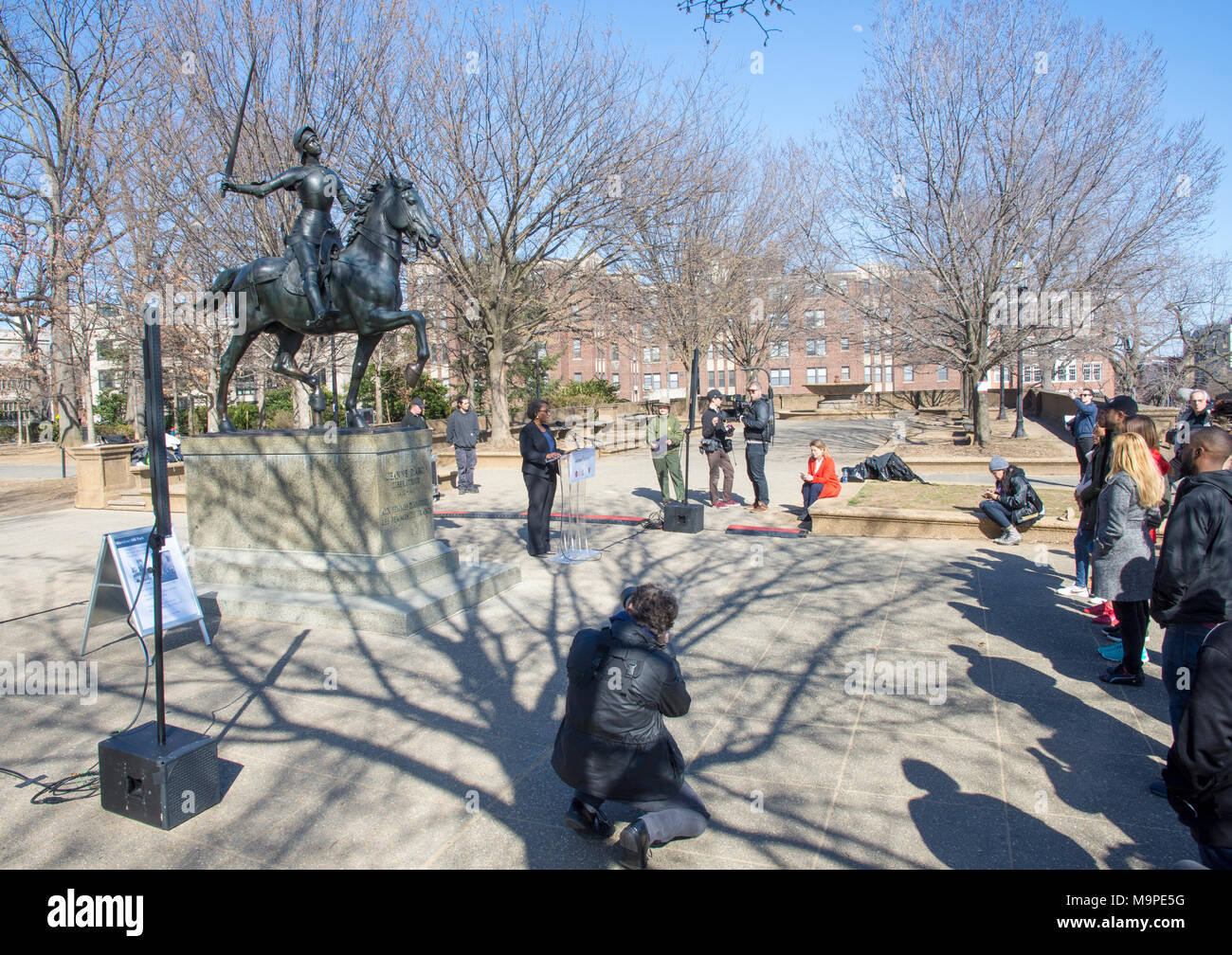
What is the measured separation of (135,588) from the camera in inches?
253

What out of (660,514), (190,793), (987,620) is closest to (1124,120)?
(660,514)

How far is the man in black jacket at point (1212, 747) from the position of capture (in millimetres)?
2605

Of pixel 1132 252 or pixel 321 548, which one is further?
pixel 1132 252

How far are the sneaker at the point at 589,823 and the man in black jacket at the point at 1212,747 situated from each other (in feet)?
7.62

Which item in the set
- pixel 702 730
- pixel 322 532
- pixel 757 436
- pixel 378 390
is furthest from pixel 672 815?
pixel 378 390

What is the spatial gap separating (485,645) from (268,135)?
54.1 ft

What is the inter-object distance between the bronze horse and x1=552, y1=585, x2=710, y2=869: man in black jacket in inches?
221

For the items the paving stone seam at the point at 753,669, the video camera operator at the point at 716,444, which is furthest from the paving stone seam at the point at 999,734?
the video camera operator at the point at 716,444

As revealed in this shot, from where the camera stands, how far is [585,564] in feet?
31.6

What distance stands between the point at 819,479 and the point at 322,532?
745cm

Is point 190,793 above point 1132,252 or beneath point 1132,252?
beneath

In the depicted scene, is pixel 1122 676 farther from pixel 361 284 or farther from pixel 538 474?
pixel 361 284

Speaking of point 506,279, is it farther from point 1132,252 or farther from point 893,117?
point 1132,252

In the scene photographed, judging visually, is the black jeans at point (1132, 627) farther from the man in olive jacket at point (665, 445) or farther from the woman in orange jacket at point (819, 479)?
the man in olive jacket at point (665, 445)
